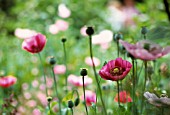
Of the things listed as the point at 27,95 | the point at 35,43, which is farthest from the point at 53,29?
the point at 35,43

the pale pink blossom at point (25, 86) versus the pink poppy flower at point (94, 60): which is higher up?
the pink poppy flower at point (94, 60)

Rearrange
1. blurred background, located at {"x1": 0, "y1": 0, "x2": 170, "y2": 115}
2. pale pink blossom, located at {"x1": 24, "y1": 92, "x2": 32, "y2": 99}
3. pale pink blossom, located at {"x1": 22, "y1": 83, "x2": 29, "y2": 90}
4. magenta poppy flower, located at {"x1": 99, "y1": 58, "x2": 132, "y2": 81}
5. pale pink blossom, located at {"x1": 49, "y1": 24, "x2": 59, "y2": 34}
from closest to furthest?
1. magenta poppy flower, located at {"x1": 99, "y1": 58, "x2": 132, "y2": 81}
2. blurred background, located at {"x1": 0, "y1": 0, "x2": 170, "y2": 115}
3. pale pink blossom, located at {"x1": 24, "y1": 92, "x2": 32, "y2": 99}
4. pale pink blossom, located at {"x1": 22, "y1": 83, "x2": 29, "y2": 90}
5. pale pink blossom, located at {"x1": 49, "y1": 24, "x2": 59, "y2": 34}

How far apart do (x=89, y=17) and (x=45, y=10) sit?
2.15 feet

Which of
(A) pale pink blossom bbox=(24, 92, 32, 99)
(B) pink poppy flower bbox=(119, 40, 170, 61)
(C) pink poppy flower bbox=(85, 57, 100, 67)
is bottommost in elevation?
(A) pale pink blossom bbox=(24, 92, 32, 99)

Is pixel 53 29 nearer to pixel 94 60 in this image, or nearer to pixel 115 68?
pixel 94 60

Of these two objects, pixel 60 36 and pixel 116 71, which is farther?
pixel 60 36

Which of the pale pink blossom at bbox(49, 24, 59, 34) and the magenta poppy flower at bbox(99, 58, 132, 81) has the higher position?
the pale pink blossom at bbox(49, 24, 59, 34)

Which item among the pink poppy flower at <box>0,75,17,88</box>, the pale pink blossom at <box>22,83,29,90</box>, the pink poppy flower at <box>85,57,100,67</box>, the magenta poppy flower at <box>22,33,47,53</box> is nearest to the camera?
the magenta poppy flower at <box>22,33,47,53</box>

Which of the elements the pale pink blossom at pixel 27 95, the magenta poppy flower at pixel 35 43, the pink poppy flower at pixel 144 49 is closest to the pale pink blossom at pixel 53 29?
the pale pink blossom at pixel 27 95

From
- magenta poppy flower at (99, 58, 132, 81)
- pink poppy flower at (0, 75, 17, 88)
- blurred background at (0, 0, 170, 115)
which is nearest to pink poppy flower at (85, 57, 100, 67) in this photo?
blurred background at (0, 0, 170, 115)

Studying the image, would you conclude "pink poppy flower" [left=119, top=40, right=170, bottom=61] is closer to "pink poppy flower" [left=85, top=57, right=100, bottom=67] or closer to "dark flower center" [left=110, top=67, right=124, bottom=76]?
"dark flower center" [left=110, top=67, right=124, bottom=76]

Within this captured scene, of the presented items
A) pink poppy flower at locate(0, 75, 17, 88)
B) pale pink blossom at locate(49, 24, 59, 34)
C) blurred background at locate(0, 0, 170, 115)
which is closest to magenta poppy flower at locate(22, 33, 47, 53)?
blurred background at locate(0, 0, 170, 115)

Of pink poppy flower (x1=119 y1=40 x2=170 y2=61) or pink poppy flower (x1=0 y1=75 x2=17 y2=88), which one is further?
pink poppy flower (x1=0 y1=75 x2=17 y2=88)

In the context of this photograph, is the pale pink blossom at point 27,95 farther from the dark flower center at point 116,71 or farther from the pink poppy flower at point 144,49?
the pink poppy flower at point 144,49
